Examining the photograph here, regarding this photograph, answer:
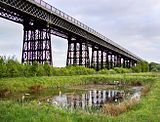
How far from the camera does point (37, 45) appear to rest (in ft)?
182

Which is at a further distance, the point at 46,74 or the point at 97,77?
the point at 97,77

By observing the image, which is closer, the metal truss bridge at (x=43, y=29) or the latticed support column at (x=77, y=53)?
the metal truss bridge at (x=43, y=29)

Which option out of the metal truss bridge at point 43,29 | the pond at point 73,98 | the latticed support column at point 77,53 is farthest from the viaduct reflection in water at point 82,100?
the latticed support column at point 77,53

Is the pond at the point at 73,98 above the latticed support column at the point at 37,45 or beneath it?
beneath

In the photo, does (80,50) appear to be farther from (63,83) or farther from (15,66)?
(15,66)

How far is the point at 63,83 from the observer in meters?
46.8

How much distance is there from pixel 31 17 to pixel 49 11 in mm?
3568

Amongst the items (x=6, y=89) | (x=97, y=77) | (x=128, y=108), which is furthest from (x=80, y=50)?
(x=128, y=108)

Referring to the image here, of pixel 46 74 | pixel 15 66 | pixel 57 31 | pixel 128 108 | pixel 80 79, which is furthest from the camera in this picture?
pixel 57 31

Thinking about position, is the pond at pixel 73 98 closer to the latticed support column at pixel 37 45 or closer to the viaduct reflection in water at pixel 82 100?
the viaduct reflection in water at pixel 82 100

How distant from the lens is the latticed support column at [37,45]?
54344mm

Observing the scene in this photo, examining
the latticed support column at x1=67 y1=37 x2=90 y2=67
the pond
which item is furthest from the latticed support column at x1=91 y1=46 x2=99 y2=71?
the pond

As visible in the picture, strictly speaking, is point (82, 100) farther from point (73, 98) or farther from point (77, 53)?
point (77, 53)

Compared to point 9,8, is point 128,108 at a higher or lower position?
lower
